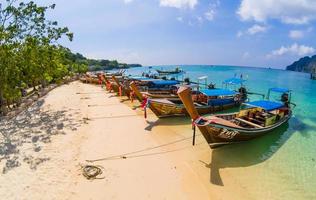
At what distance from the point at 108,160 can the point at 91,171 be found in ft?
4.11

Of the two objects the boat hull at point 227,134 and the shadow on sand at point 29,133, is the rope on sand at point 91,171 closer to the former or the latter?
the shadow on sand at point 29,133

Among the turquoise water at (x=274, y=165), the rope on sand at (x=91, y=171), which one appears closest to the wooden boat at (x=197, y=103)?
the turquoise water at (x=274, y=165)

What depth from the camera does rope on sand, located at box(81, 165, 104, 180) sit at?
28.0 ft

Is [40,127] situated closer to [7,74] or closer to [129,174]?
[7,74]

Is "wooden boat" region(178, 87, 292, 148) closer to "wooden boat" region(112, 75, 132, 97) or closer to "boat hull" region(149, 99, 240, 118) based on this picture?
"boat hull" region(149, 99, 240, 118)

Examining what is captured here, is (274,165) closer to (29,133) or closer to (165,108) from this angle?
(165,108)

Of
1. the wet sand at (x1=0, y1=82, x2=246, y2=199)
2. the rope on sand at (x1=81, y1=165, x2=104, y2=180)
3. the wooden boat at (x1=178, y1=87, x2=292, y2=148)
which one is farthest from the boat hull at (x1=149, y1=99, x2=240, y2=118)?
the rope on sand at (x1=81, y1=165, x2=104, y2=180)

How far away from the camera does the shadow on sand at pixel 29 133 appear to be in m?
9.48

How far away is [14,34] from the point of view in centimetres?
1683

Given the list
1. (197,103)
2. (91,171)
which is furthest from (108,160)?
(197,103)

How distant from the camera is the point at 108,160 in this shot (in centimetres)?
1005

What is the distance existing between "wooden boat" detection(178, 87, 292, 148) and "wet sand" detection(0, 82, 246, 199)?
3.51 ft

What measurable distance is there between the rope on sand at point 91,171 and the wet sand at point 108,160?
189mm

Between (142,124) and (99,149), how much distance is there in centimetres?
506
